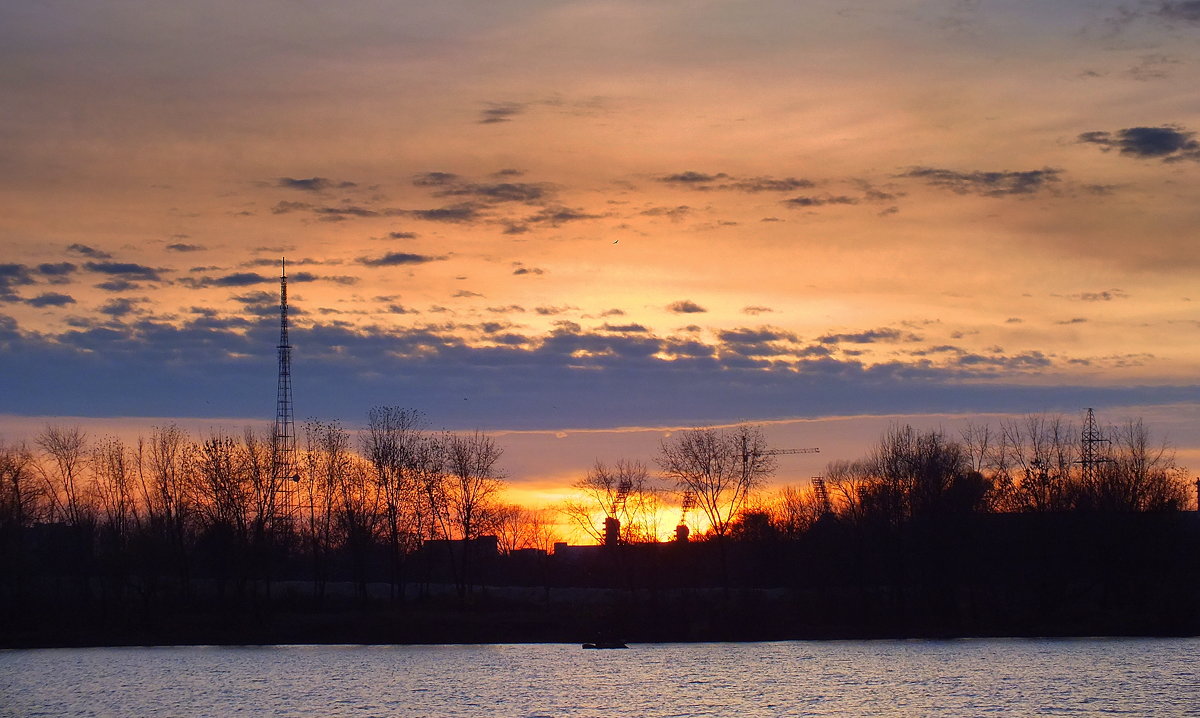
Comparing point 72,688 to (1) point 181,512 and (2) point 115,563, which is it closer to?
(2) point 115,563

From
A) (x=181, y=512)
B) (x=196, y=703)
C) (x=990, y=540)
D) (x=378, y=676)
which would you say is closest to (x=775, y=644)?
(x=990, y=540)

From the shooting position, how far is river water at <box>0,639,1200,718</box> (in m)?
53.9

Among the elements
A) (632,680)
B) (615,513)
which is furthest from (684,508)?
(632,680)

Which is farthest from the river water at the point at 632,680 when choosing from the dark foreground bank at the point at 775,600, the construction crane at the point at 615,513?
the construction crane at the point at 615,513

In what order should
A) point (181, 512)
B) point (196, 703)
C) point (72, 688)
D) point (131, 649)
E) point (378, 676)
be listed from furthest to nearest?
point (181, 512) < point (131, 649) < point (378, 676) < point (72, 688) < point (196, 703)

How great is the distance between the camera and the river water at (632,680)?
53.9 m

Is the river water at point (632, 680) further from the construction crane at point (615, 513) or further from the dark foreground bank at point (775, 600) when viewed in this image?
the construction crane at point (615, 513)

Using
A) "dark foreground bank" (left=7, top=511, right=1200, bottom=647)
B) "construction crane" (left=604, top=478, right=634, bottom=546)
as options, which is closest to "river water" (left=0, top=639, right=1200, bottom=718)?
"dark foreground bank" (left=7, top=511, right=1200, bottom=647)

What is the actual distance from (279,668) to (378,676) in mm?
9023

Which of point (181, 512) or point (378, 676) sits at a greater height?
point (181, 512)

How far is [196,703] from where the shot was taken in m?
58.4

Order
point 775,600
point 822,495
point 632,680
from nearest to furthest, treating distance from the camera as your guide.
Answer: point 632,680, point 775,600, point 822,495

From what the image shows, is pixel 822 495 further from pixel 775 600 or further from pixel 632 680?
pixel 632 680

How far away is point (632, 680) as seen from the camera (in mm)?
65688
